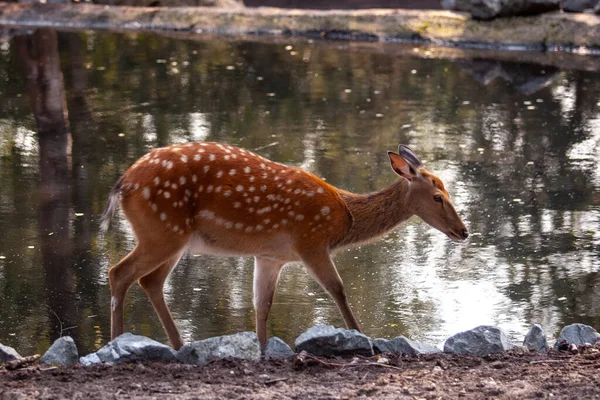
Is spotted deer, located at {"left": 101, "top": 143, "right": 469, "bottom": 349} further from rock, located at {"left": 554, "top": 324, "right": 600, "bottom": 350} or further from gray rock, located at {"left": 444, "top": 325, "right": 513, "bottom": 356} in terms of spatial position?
rock, located at {"left": 554, "top": 324, "right": 600, "bottom": 350}

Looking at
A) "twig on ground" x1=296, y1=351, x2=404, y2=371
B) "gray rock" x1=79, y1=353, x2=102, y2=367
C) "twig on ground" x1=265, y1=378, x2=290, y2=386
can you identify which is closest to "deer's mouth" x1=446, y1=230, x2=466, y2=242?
"twig on ground" x1=296, y1=351, x2=404, y2=371

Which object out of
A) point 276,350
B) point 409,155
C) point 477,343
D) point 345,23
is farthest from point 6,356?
point 345,23

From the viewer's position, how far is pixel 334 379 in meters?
5.66

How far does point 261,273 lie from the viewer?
692cm

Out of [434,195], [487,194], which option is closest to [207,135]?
[487,194]

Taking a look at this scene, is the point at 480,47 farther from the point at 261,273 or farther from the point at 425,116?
the point at 261,273

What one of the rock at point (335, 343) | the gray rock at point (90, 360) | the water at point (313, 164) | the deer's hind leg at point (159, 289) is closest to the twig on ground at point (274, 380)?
the rock at point (335, 343)

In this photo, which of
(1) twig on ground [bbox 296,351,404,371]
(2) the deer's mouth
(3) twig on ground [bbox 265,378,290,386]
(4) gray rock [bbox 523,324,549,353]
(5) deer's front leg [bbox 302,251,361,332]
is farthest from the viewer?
(2) the deer's mouth

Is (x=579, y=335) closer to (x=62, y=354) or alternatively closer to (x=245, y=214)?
(x=245, y=214)

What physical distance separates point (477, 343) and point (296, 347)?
1006 millimetres

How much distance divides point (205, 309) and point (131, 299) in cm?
59

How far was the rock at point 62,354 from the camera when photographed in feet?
19.7

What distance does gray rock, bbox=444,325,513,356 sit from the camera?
6195 millimetres

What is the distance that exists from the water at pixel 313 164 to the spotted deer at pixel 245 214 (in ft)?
1.45
